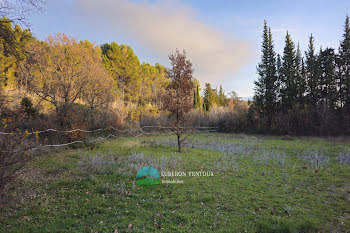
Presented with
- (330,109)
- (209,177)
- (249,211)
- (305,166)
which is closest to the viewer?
(330,109)

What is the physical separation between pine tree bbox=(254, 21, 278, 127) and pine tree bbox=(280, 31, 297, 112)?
3.48 feet

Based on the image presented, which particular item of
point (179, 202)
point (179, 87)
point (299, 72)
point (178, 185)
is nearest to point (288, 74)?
point (299, 72)

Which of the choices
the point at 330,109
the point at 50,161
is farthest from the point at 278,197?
the point at 50,161

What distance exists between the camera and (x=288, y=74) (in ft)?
80.6

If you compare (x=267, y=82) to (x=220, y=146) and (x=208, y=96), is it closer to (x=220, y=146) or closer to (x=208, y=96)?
(x=220, y=146)

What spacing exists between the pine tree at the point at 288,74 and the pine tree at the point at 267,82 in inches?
41.8

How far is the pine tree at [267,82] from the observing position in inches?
1001

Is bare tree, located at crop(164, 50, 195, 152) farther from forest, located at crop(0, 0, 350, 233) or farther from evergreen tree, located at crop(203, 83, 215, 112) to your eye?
evergreen tree, located at crop(203, 83, 215, 112)

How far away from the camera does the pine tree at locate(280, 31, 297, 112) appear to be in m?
23.4

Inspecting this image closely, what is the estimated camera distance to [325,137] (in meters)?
2.00

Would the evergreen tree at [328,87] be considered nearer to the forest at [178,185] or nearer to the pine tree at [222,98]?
the forest at [178,185]

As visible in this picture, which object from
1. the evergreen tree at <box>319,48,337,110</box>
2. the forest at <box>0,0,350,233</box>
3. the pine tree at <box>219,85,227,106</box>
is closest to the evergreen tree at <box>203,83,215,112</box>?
the pine tree at <box>219,85,227,106</box>

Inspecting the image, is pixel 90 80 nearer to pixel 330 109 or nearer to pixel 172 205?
pixel 172 205

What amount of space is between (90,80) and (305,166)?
16.7m
